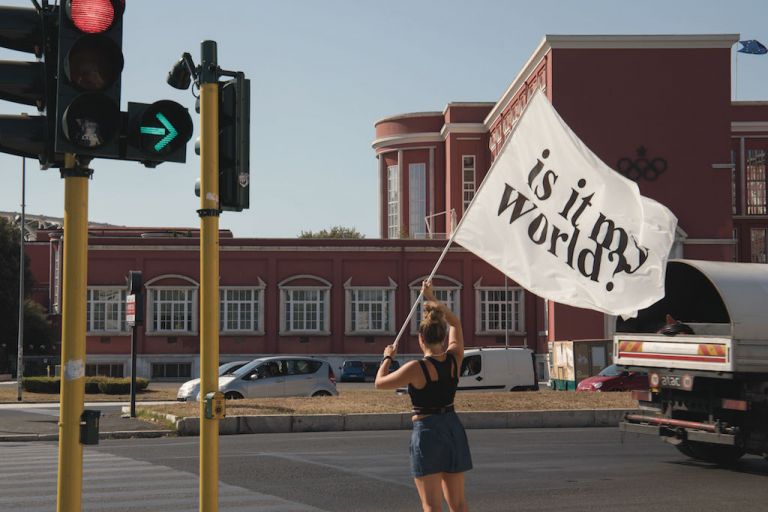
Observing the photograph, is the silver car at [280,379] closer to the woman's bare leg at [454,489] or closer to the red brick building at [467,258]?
the woman's bare leg at [454,489]

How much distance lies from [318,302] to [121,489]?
47.5 metres

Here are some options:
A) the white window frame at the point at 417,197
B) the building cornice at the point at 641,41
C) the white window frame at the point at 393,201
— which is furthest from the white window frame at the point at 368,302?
the white window frame at the point at 393,201

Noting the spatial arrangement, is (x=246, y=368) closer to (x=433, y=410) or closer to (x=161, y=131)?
(x=433, y=410)

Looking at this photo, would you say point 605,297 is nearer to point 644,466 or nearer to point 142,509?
point 644,466

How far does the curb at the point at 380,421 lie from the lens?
2119 cm

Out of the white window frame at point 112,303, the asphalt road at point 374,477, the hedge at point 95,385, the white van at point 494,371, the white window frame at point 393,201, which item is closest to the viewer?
the asphalt road at point 374,477

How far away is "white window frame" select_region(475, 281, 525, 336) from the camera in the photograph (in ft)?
197

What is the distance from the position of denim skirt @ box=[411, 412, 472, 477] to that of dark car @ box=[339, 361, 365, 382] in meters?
49.7

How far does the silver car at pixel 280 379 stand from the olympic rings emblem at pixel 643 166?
28488mm

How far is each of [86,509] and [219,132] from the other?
5.38 m

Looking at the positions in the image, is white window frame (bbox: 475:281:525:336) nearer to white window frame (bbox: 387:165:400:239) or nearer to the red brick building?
the red brick building

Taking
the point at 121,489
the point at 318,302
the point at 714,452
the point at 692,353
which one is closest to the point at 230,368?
the point at 714,452

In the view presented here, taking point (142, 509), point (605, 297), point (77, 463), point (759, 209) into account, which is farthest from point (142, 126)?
point (759, 209)

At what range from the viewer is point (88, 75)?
601 centimetres
